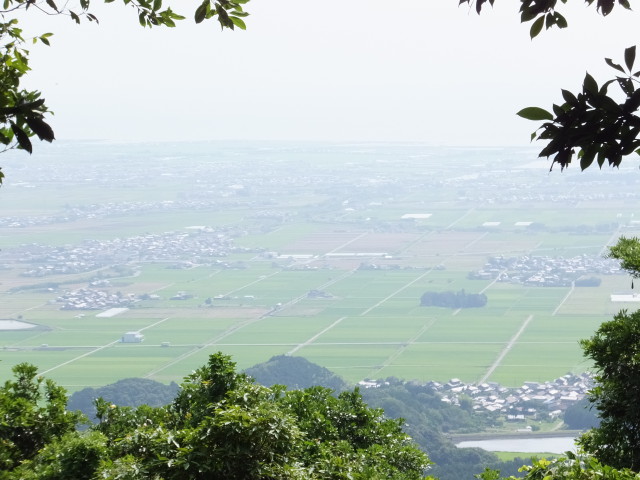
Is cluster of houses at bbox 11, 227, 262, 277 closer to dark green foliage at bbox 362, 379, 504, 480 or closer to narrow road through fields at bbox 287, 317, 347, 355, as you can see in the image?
narrow road through fields at bbox 287, 317, 347, 355

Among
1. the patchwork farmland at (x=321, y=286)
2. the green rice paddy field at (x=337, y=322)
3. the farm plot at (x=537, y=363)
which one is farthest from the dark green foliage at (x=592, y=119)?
the patchwork farmland at (x=321, y=286)

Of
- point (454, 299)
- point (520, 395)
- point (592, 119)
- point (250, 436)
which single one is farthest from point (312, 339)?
point (592, 119)

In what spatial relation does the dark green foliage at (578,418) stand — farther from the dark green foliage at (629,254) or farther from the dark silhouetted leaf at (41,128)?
the dark silhouetted leaf at (41,128)

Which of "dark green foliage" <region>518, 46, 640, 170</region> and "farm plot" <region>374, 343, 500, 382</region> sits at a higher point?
"dark green foliage" <region>518, 46, 640, 170</region>

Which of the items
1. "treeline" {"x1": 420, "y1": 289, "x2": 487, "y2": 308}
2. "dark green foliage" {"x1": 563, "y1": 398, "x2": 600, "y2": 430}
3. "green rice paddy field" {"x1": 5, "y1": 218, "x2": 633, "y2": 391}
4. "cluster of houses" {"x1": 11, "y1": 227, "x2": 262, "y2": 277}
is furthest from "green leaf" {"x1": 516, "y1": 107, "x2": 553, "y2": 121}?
"cluster of houses" {"x1": 11, "y1": 227, "x2": 262, "y2": 277}

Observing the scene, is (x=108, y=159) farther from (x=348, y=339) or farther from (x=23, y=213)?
(x=348, y=339)

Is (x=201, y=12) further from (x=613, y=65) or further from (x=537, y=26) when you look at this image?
(x=613, y=65)
